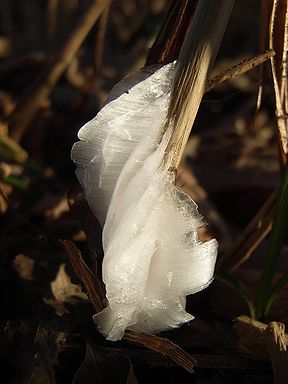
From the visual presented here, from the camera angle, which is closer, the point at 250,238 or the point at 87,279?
the point at 87,279

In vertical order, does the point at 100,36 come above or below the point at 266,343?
above

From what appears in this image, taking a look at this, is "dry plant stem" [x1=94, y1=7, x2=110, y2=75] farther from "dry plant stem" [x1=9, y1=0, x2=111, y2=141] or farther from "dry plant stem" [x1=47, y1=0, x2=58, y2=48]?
"dry plant stem" [x1=47, y1=0, x2=58, y2=48]

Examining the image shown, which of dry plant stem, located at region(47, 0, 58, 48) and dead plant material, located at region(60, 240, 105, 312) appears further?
dry plant stem, located at region(47, 0, 58, 48)

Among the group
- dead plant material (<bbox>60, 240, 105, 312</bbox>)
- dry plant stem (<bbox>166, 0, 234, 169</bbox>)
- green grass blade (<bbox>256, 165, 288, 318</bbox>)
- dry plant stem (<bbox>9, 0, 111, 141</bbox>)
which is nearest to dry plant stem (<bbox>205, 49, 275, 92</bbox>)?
dry plant stem (<bbox>166, 0, 234, 169</bbox>)

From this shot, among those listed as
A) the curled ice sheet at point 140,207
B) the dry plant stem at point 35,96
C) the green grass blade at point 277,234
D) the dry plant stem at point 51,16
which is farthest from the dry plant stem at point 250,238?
the dry plant stem at point 51,16

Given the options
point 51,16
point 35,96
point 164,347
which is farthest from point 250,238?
point 51,16

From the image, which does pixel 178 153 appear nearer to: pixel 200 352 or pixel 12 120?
pixel 200 352

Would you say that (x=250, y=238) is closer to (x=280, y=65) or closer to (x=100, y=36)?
(x=280, y=65)

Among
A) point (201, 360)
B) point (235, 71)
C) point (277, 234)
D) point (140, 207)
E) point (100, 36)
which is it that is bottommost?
point (201, 360)
